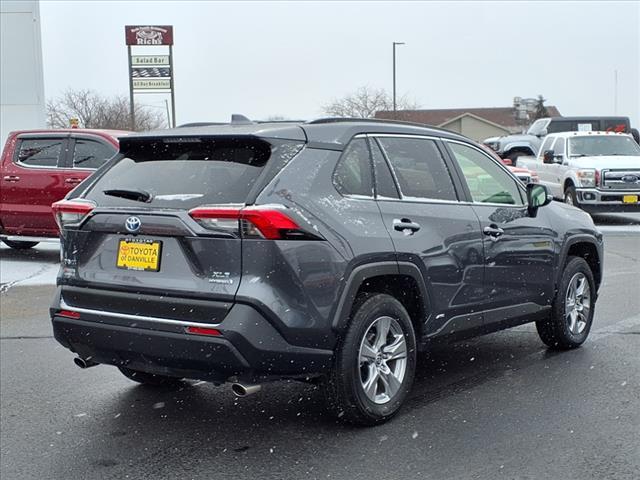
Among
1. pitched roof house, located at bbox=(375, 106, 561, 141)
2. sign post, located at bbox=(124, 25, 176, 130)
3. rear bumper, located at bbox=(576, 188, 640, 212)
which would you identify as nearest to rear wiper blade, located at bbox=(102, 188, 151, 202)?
rear bumper, located at bbox=(576, 188, 640, 212)

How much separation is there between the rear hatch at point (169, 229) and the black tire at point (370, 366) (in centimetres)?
77

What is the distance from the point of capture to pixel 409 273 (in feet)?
15.5

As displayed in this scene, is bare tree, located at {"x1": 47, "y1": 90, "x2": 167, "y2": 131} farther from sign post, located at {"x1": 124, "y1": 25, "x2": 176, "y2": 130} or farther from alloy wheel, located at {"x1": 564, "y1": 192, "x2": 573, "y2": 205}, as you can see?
alloy wheel, located at {"x1": 564, "y1": 192, "x2": 573, "y2": 205}

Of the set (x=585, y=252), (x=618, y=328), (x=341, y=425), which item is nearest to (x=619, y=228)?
(x=618, y=328)

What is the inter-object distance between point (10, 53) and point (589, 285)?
58.6 feet

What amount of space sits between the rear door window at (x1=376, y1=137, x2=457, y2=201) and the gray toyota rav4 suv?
1cm

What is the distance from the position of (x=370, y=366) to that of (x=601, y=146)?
14.6 m

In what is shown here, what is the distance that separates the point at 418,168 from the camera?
17.0ft

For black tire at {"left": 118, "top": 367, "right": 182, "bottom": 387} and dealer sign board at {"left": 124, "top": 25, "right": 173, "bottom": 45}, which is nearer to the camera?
black tire at {"left": 118, "top": 367, "right": 182, "bottom": 387}

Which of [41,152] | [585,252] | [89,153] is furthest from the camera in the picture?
[41,152]

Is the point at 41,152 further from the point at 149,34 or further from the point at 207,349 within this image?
the point at 149,34

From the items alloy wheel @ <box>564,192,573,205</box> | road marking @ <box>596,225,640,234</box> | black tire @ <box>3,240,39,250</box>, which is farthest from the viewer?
alloy wheel @ <box>564,192,573,205</box>

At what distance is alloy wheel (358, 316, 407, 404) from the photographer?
15.0 feet

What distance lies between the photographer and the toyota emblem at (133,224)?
14.0 feet
